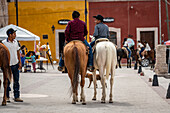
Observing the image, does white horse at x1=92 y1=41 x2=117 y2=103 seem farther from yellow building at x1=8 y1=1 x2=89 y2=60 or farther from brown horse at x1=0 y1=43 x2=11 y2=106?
yellow building at x1=8 y1=1 x2=89 y2=60

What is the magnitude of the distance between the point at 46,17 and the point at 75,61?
3093cm

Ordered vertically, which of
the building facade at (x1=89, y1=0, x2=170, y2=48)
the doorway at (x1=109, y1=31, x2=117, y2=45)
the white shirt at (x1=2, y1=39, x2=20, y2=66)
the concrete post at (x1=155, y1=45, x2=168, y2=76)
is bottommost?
the concrete post at (x1=155, y1=45, x2=168, y2=76)

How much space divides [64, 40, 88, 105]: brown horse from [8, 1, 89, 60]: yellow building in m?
30.0

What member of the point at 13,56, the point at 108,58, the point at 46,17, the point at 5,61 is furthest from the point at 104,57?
the point at 46,17

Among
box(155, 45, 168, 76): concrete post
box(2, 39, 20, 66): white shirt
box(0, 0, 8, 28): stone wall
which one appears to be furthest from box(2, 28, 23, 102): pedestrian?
box(0, 0, 8, 28): stone wall

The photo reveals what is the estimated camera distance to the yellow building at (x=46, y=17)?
41.2 m

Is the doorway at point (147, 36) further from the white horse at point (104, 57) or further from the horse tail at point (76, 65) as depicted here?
the horse tail at point (76, 65)

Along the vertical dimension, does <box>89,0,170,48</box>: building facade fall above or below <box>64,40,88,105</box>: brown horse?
above

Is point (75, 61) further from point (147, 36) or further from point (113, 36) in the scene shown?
point (147, 36)

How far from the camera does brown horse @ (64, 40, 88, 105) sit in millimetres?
10812

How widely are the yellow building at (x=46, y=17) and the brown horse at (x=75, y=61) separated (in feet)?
98.4

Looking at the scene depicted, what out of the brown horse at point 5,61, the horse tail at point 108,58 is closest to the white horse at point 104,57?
the horse tail at point 108,58

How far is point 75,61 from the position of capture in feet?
35.7

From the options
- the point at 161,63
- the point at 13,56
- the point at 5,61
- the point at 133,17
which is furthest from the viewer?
the point at 133,17
